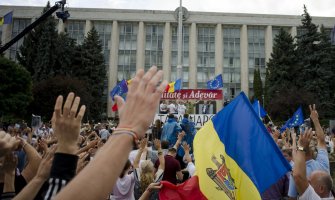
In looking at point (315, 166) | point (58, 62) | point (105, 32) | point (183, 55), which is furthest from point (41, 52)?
point (315, 166)

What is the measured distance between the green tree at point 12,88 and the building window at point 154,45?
28441 mm

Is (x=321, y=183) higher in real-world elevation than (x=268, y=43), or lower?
lower

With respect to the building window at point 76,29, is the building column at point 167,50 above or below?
below

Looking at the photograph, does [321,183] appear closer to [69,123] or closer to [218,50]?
[69,123]

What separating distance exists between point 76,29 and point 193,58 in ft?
66.6

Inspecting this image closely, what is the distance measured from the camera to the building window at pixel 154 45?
61.4 m

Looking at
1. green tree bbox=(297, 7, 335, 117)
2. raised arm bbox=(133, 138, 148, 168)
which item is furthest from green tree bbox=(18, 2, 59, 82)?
raised arm bbox=(133, 138, 148, 168)

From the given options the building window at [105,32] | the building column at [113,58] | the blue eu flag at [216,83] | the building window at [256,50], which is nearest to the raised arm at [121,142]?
the blue eu flag at [216,83]

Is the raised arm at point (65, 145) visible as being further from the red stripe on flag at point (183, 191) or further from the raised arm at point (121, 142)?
the red stripe on flag at point (183, 191)

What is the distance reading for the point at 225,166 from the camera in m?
3.79

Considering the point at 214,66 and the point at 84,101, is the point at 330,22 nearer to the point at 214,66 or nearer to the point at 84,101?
the point at 214,66

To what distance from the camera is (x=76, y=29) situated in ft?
201

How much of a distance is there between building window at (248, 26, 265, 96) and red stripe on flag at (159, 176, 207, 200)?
194ft

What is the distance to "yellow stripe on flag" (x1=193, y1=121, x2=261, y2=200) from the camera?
11.6 feet
